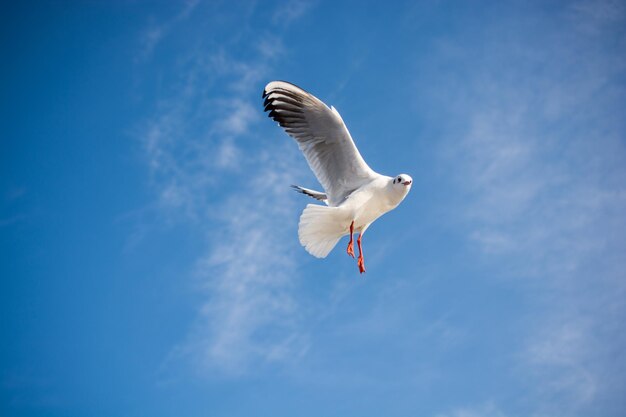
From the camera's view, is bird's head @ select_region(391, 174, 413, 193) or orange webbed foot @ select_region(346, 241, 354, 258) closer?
bird's head @ select_region(391, 174, 413, 193)

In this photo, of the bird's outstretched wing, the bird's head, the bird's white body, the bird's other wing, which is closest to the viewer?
the bird's head

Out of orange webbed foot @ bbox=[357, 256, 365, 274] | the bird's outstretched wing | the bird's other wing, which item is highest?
the bird's other wing

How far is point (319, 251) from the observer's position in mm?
9445

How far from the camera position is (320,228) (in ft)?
30.3

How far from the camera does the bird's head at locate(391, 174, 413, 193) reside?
8.95m

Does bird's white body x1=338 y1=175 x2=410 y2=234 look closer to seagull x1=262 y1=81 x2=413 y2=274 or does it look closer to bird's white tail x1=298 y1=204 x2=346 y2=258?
seagull x1=262 y1=81 x2=413 y2=274

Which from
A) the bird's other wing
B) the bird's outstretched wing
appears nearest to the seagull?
the bird's outstretched wing

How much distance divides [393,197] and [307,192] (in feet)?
10.2

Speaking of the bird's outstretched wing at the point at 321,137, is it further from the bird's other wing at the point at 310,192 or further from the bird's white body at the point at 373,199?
the bird's other wing at the point at 310,192

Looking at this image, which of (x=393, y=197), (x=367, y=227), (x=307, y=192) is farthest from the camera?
(x=307, y=192)

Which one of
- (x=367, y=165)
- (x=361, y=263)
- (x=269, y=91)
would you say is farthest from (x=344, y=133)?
(x=361, y=263)

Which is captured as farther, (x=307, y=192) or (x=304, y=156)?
(x=307, y=192)

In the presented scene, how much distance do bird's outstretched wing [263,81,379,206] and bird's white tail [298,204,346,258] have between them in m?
0.47

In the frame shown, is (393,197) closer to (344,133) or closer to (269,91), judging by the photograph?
(344,133)
